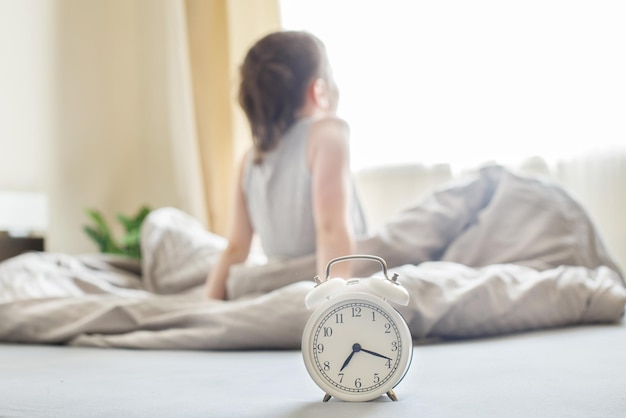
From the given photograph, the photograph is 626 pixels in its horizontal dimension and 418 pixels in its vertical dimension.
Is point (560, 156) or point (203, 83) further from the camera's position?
point (203, 83)

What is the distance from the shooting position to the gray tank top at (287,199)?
1.89 metres

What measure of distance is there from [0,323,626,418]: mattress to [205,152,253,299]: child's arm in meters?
0.68

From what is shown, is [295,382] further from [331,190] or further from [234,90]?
[234,90]

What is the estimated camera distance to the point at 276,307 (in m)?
1.28

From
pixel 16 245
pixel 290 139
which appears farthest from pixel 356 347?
pixel 16 245

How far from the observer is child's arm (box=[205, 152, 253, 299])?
1992 mm

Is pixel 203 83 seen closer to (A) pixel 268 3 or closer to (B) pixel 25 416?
(A) pixel 268 3

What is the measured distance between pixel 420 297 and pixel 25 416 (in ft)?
2.36

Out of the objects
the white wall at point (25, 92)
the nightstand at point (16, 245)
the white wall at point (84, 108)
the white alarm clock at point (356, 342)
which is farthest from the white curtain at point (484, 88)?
the white alarm clock at point (356, 342)

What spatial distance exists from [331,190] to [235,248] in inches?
17.1

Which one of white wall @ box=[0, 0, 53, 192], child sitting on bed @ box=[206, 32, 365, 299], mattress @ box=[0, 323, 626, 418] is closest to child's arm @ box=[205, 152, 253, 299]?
child sitting on bed @ box=[206, 32, 365, 299]

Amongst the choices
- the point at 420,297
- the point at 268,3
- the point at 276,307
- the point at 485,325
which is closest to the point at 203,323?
the point at 276,307

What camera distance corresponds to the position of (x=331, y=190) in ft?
5.68

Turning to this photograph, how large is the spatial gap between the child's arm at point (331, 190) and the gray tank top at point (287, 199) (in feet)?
0.19
